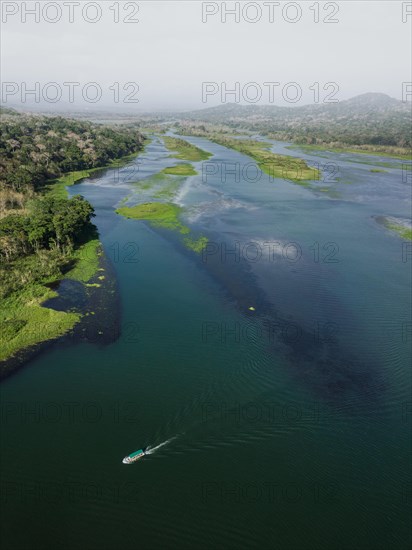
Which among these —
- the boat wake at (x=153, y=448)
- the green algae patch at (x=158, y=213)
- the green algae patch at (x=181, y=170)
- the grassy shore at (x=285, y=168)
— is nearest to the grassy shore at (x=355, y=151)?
the grassy shore at (x=285, y=168)

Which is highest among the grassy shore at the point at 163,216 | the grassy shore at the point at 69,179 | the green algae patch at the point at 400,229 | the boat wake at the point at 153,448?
the grassy shore at the point at 69,179

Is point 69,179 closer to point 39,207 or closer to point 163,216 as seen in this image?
point 39,207

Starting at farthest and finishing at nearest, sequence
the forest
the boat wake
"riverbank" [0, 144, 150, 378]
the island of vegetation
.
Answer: the forest < the island of vegetation < "riverbank" [0, 144, 150, 378] < the boat wake

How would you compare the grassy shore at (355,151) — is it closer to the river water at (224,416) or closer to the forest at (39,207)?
the forest at (39,207)

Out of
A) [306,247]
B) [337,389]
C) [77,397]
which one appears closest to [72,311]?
[77,397]

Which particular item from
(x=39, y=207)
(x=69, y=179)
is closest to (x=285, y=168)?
(x=69, y=179)

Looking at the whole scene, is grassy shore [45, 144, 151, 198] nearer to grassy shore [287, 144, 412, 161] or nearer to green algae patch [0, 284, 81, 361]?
green algae patch [0, 284, 81, 361]

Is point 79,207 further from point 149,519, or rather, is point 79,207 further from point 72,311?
point 149,519

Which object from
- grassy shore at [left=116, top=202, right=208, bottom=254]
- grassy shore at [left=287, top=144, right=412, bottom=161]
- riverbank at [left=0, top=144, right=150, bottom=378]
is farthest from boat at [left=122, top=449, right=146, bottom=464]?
grassy shore at [left=287, top=144, right=412, bottom=161]
